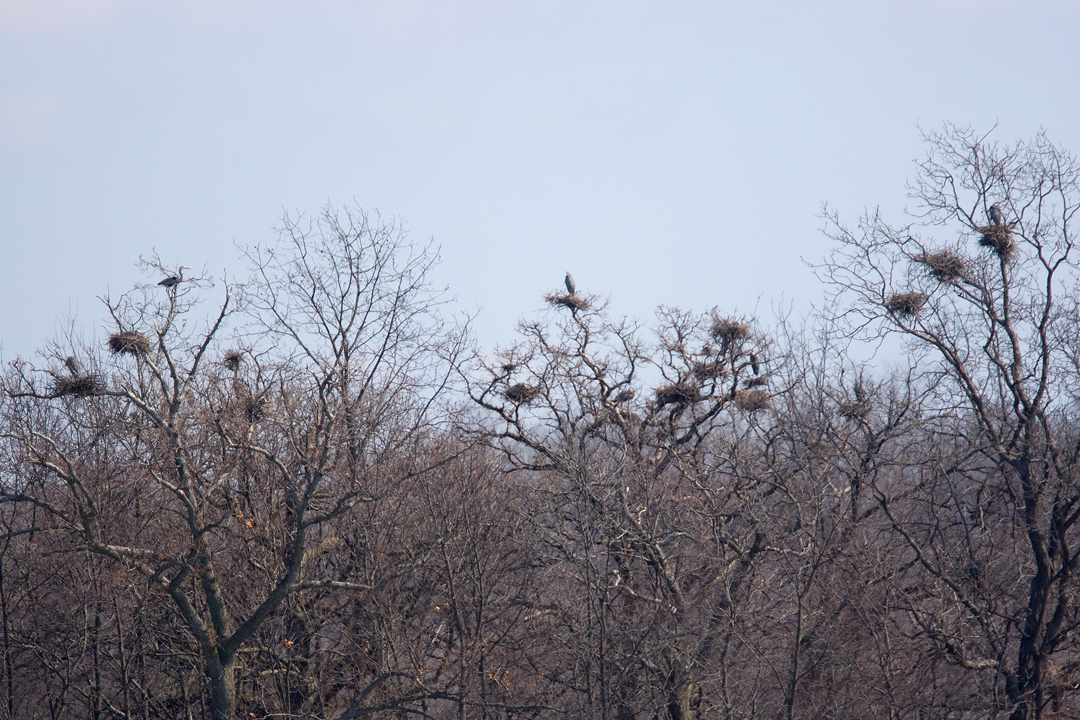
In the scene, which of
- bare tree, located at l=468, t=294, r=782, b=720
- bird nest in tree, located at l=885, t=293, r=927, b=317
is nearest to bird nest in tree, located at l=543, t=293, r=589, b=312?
bare tree, located at l=468, t=294, r=782, b=720

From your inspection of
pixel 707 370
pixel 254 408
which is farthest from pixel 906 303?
pixel 254 408

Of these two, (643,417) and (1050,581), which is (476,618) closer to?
(643,417)

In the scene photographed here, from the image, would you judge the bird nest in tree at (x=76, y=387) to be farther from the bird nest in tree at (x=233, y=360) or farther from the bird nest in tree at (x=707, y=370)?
the bird nest in tree at (x=707, y=370)

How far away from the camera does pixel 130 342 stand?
42.3 feet

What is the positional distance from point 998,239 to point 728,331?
14.0ft

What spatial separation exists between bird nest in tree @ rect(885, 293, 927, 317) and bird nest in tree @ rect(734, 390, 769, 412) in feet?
8.37

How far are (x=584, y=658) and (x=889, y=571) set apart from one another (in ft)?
15.4

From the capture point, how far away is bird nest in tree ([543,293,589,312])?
54.4 ft

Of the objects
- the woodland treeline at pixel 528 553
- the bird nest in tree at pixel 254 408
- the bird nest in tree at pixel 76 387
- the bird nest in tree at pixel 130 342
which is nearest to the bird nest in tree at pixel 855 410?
the woodland treeline at pixel 528 553

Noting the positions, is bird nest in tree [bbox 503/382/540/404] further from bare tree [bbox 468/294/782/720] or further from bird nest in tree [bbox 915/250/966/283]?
bird nest in tree [bbox 915/250/966/283]

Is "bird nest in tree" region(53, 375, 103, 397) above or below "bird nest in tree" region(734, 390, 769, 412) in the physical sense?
below

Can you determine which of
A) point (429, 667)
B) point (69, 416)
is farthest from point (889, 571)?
point (69, 416)

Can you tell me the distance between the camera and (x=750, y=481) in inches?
571

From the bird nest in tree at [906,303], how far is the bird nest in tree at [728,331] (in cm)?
246
